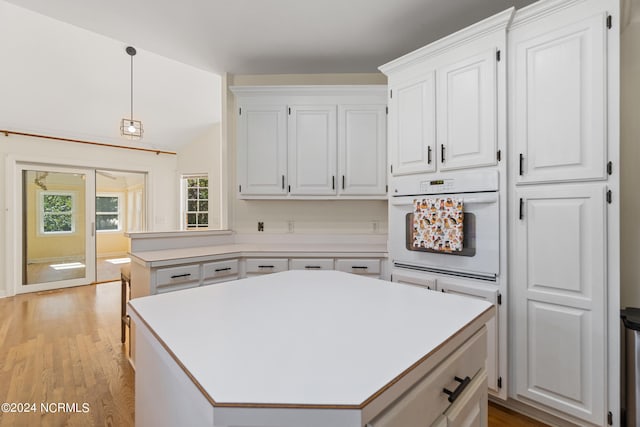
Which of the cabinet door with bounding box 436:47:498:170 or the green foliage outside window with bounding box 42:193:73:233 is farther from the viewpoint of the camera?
the green foliage outside window with bounding box 42:193:73:233

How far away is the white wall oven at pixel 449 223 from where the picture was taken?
5.89 ft

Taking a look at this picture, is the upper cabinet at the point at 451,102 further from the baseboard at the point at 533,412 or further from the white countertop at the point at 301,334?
the baseboard at the point at 533,412

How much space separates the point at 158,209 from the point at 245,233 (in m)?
3.59

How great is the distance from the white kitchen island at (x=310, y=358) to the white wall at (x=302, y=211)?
6.60ft

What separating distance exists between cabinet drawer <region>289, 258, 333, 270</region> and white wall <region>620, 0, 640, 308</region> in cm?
184

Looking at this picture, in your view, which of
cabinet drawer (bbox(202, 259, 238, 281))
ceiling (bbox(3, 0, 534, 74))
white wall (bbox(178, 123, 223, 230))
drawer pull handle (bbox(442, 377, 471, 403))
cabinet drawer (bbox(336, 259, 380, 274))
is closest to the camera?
drawer pull handle (bbox(442, 377, 471, 403))

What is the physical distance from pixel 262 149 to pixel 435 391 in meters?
2.57

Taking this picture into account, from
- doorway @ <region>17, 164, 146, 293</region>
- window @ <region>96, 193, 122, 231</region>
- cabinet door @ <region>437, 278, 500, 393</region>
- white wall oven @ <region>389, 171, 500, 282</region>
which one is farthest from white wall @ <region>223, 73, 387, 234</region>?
window @ <region>96, 193, 122, 231</region>

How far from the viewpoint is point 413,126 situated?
217 cm

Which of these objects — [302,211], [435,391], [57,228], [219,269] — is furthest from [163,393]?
[57,228]

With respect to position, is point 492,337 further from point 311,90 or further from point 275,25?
point 275,25

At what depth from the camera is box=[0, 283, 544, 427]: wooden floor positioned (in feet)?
5.77

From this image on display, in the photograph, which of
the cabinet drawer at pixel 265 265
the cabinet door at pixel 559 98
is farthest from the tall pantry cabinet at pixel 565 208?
the cabinet drawer at pixel 265 265

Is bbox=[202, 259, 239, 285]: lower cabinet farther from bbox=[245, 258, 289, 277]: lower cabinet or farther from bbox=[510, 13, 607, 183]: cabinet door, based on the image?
bbox=[510, 13, 607, 183]: cabinet door
